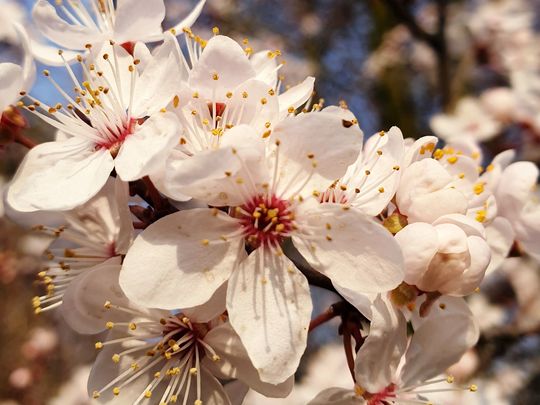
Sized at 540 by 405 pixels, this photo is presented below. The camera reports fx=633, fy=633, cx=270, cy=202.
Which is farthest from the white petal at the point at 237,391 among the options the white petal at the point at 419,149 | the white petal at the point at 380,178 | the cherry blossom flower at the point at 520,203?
the cherry blossom flower at the point at 520,203

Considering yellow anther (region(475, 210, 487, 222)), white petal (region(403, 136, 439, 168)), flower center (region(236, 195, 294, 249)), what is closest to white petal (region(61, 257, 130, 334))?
A: flower center (region(236, 195, 294, 249))

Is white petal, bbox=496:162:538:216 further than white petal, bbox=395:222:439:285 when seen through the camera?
Yes

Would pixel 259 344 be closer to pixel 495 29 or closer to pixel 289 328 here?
pixel 289 328

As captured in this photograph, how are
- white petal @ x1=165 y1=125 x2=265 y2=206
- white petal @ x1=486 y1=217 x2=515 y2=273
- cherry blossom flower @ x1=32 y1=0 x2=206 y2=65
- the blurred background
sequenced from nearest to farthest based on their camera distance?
white petal @ x1=165 y1=125 x2=265 y2=206 → cherry blossom flower @ x1=32 y1=0 x2=206 y2=65 → white petal @ x1=486 y1=217 x2=515 y2=273 → the blurred background

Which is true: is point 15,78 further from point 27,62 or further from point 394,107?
point 394,107

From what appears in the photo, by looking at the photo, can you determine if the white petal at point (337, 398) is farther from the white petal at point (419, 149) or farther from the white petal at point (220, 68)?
the white petal at point (220, 68)

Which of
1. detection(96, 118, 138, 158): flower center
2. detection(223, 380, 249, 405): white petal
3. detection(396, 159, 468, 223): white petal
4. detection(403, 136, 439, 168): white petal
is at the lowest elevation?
detection(223, 380, 249, 405): white petal

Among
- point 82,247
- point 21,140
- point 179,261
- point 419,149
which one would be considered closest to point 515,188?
point 419,149

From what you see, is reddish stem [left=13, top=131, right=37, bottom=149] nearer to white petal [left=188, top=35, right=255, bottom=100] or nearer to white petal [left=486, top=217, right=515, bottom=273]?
white petal [left=188, top=35, right=255, bottom=100]
